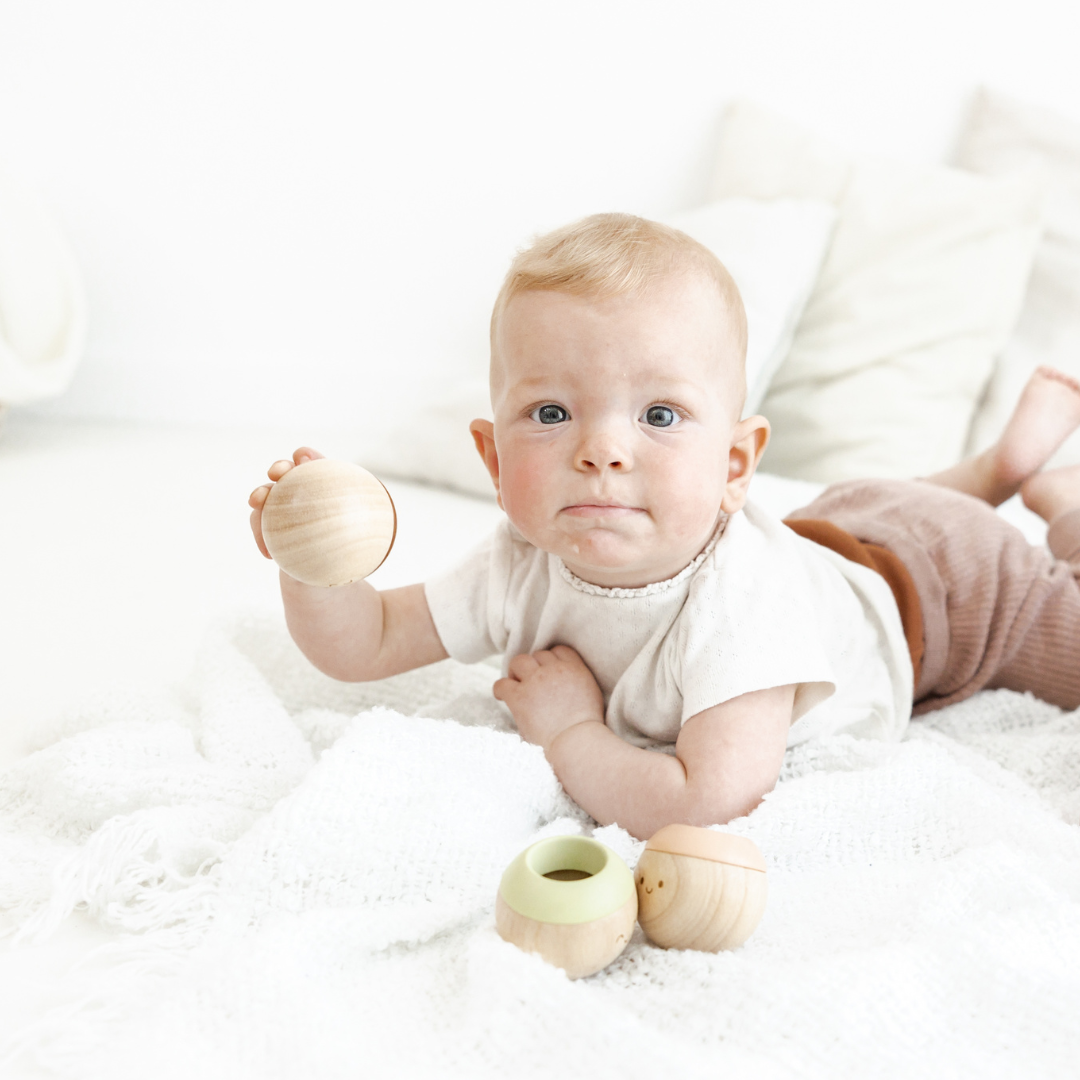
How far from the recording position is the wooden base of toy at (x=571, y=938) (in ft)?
1.84

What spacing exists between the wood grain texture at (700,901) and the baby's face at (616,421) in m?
0.25

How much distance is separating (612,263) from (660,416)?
0.12 metres

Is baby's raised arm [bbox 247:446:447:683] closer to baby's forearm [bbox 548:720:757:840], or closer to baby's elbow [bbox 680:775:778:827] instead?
baby's forearm [bbox 548:720:757:840]

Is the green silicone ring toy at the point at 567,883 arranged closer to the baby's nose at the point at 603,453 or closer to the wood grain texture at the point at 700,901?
the wood grain texture at the point at 700,901

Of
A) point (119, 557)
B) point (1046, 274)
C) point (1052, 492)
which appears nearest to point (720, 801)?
point (1052, 492)

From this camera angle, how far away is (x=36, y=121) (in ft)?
6.68

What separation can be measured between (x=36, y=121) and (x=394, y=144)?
0.70 meters

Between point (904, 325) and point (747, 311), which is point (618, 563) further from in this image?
point (904, 325)

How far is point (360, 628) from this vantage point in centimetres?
91

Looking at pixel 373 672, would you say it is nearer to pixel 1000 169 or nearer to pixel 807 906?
pixel 807 906

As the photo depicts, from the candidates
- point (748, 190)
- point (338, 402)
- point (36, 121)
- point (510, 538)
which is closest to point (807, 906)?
point (510, 538)

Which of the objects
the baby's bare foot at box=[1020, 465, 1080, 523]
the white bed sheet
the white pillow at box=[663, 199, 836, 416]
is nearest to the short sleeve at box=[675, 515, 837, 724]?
the white bed sheet

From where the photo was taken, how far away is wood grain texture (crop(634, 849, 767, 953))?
23.1 inches

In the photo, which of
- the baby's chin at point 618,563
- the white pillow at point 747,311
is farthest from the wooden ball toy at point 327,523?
the white pillow at point 747,311
